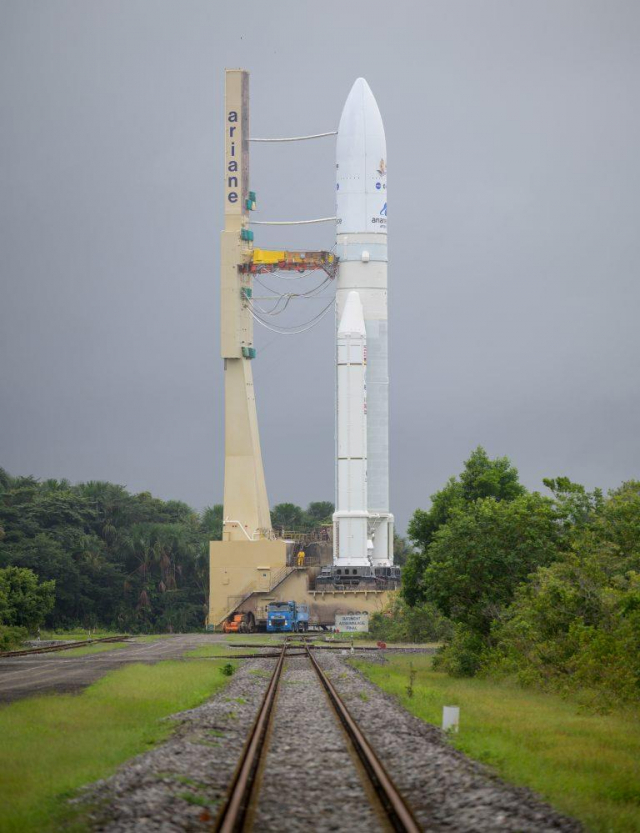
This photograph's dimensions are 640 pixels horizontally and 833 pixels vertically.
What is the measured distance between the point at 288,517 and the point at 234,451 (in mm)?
48646

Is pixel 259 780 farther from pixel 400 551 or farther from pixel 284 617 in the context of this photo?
pixel 400 551

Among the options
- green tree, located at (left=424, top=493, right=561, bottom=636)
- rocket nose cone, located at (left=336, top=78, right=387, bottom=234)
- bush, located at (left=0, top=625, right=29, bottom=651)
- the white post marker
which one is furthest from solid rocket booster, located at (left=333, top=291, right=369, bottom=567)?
the white post marker

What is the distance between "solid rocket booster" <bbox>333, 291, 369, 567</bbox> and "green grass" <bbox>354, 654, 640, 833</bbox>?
44.5m

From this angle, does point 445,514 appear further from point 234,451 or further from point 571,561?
point 234,451

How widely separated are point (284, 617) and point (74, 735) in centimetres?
5173

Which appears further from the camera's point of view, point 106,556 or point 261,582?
point 106,556

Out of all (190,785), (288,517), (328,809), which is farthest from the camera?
(288,517)

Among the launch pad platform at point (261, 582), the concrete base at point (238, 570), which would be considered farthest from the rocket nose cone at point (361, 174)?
the launch pad platform at point (261, 582)

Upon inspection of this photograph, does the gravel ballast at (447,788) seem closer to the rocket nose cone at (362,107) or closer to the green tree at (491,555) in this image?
the green tree at (491,555)

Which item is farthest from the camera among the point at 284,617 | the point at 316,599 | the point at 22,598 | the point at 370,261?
the point at 370,261

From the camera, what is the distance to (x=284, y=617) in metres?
69.9

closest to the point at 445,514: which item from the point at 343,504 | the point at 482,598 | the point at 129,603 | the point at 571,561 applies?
the point at 482,598

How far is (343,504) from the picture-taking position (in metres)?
74.2

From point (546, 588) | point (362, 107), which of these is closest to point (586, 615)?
point (546, 588)
